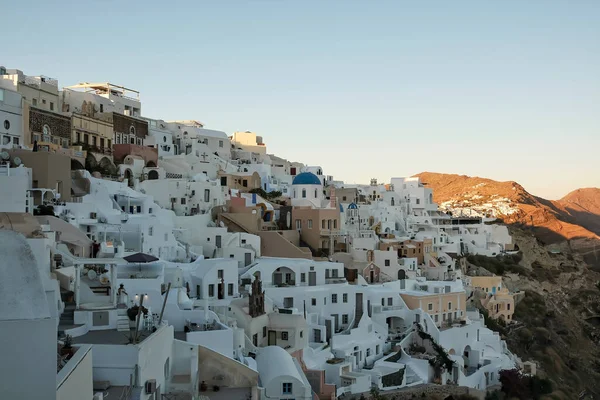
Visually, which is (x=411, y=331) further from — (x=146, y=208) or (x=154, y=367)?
(x=154, y=367)

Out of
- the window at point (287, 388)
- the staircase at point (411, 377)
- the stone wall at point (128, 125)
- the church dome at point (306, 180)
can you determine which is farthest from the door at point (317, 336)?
the stone wall at point (128, 125)

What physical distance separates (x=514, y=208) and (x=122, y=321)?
69.9 metres

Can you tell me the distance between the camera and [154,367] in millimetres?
13680

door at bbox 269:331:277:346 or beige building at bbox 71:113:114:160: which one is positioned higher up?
beige building at bbox 71:113:114:160

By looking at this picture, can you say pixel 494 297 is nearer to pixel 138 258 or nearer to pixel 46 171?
pixel 138 258

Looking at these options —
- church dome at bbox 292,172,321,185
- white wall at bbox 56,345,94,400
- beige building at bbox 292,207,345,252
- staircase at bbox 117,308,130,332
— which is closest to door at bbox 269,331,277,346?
staircase at bbox 117,308,130,332

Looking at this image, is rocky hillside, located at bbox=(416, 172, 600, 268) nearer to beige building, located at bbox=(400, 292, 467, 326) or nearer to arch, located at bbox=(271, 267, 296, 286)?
beige building, located at bbox=(400, 292, 467, 326)

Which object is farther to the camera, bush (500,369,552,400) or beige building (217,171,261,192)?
beige building (217,171,261,192)

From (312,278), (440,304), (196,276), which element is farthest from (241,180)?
(196,276)

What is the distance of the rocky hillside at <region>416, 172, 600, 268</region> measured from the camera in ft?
248

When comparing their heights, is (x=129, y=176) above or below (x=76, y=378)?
above

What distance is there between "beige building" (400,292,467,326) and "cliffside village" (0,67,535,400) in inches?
4.1

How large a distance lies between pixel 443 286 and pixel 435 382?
7.51m

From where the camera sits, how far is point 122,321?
15.0 metres
